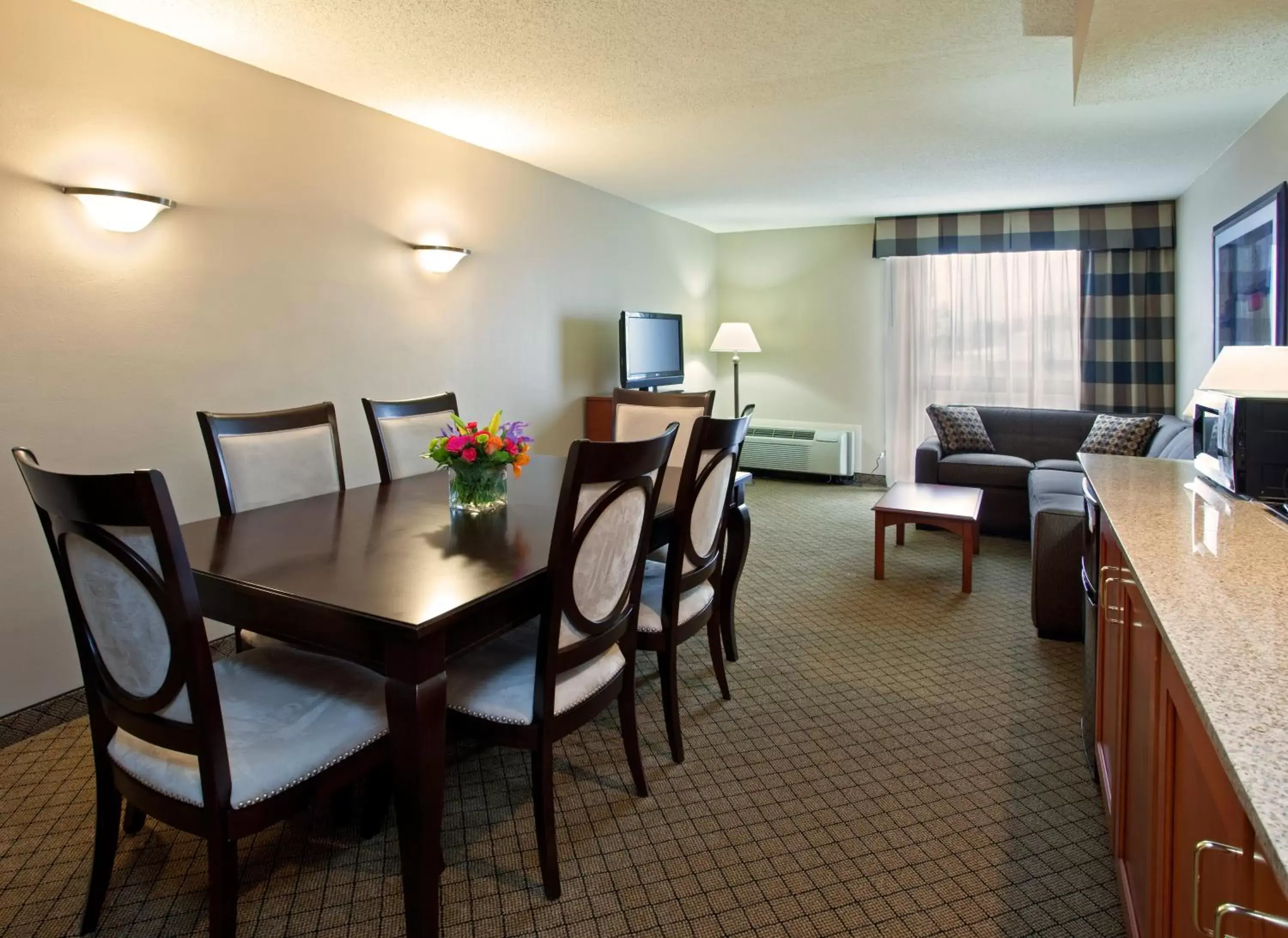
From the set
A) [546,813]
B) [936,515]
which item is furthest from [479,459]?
[936,515]

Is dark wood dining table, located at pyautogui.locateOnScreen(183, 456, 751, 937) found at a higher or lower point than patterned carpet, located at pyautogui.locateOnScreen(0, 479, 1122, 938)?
higher

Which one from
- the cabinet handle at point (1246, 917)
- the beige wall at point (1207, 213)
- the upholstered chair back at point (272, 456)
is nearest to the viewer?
the cabinet handle at point (1246, 917)

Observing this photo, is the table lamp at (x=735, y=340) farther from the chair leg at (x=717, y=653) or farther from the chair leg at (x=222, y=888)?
the chair leg at (x=222, y=888)

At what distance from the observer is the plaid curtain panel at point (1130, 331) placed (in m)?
5.77

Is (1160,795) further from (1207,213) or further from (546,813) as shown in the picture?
(1207,213)

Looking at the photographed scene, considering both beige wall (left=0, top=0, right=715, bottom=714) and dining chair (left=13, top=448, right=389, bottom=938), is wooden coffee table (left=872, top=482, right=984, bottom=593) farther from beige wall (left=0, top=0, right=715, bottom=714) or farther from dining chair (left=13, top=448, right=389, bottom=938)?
dining chair (left=13, top=448, right=389, bottom=938)

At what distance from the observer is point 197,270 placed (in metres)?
2.98

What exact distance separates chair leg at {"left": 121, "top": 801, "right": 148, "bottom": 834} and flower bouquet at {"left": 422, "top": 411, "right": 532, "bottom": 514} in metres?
1.10

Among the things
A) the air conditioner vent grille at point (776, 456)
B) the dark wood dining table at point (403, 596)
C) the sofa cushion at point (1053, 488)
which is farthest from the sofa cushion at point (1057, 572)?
the air conditioner vent grille at point (776, 456)

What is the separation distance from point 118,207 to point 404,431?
120 centimetres

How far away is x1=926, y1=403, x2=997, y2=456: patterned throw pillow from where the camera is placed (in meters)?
5.62

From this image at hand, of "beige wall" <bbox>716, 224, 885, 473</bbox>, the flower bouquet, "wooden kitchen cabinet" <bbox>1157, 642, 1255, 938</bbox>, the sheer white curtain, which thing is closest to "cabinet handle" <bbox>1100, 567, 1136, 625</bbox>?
"wooden kitchen cabinet" <bbox>1157, 642, 1255, 938</bbox>

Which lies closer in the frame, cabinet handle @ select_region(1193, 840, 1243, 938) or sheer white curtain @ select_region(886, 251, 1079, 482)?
cabinet handle @ select_region(1193, 840, 1243, 938)

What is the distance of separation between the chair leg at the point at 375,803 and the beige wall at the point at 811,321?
230 inches
